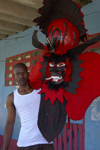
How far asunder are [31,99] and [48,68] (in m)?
0.30

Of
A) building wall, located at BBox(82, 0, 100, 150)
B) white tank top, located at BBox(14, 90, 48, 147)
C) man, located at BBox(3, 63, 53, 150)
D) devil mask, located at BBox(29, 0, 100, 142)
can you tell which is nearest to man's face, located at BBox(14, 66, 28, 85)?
man, located at BBox(3, 63, 53, 150)

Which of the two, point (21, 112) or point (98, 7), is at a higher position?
point (98, 7)

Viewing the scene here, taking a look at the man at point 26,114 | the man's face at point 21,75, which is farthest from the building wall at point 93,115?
the man's face at point 21,75

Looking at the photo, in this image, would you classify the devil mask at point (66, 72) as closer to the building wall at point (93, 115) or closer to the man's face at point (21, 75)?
the man's face at point (21, 75)

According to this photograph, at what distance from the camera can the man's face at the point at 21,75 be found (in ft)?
4.77

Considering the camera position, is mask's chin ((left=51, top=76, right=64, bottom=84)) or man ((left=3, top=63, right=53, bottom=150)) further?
man ((left=3, top=63, right=53, bottom=150))

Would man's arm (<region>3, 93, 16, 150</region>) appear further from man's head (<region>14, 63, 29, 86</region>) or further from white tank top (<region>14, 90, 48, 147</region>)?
man's head (<region>14, 63, 29, 86</region>)

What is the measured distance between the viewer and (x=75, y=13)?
117 centimetres

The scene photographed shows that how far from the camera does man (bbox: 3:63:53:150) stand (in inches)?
50.7

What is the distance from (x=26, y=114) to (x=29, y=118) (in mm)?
41

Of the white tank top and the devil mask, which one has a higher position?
the devil mask

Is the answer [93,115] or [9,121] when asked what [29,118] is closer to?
[9,121]

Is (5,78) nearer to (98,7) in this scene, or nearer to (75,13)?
(98,7)

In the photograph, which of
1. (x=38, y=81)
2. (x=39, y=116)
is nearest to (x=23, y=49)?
(x=38, y=81)
